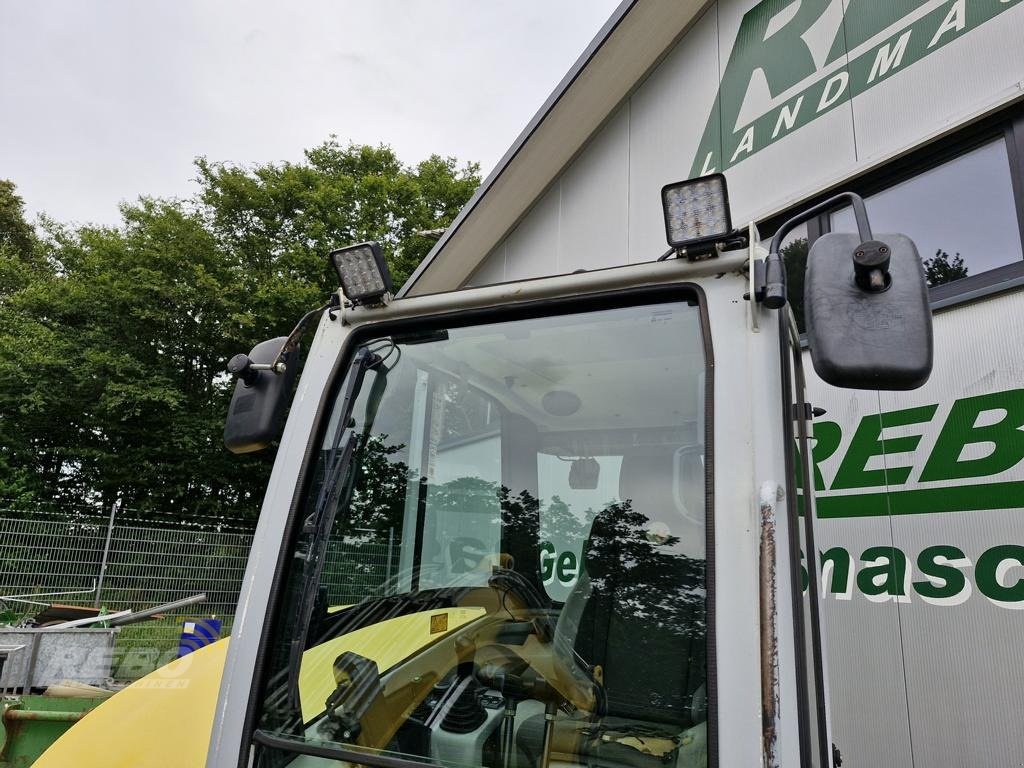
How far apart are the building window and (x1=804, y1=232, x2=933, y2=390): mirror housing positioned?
7.05ft

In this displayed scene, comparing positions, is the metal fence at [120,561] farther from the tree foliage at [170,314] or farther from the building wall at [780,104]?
the building wall at [780,104]

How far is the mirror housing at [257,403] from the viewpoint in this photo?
172 cm

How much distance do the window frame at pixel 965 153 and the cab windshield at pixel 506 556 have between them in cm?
177

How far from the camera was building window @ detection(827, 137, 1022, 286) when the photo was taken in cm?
294

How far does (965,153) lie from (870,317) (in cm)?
267

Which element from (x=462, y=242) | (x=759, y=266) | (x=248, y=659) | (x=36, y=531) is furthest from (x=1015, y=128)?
(x=36, y=531)

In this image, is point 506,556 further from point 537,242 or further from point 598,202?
point 537,242

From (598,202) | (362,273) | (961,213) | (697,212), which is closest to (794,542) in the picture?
(697,212)

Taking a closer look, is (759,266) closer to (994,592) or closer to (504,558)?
(504,558)

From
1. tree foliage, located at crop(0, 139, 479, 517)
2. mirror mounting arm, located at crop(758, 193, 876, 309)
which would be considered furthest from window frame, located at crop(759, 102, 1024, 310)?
tree foliage, located at crop(0, 139, 479, 517)

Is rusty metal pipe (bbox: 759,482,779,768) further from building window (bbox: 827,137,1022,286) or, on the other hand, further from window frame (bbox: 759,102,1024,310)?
building window (bbox: 827,137,1022,286)

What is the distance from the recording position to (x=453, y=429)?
1694 millimetres

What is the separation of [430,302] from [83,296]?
61.8 feet

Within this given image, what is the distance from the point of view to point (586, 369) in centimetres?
154
